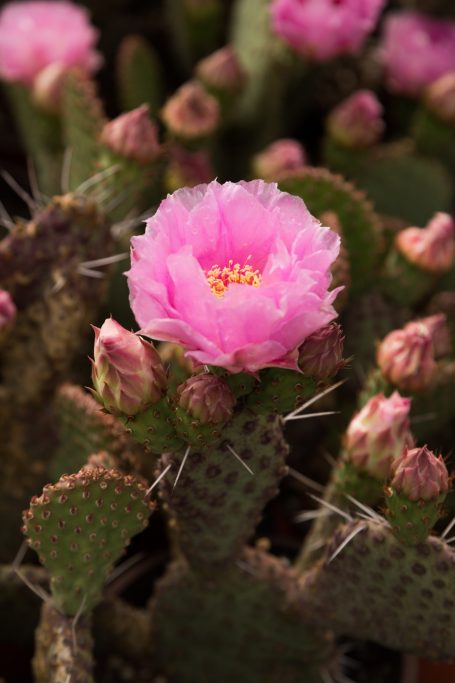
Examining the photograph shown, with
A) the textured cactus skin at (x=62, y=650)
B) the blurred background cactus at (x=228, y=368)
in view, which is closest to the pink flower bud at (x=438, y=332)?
the blurred background cactus at (x=228, y=368)

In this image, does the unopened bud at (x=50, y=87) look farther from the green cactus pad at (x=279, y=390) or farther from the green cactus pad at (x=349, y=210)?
the green cactus pad at (x=279, y=390)

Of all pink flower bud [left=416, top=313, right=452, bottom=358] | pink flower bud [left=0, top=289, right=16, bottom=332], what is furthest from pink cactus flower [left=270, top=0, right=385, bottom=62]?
pink flower bud [left=0, top=289, right=16, bottom=332]

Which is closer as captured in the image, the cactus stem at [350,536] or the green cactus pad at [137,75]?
the cactus stem at [350,536]

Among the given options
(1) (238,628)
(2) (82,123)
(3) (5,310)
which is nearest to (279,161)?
(2) (82,123)

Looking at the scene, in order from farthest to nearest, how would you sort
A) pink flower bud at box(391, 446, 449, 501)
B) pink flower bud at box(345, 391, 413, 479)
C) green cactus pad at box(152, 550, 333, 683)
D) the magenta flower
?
1. green cactus pad at box(152, 550, 333, 683)
2. pink flower bud at box(345, 391, 413, 479)
3. pink flower bud at box(391, 446, 449, 501)
4. the magenta flower

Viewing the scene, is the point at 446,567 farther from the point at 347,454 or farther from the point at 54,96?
the point at 54,96

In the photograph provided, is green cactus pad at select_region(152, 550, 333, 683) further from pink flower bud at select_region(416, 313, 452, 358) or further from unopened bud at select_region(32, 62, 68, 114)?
unopened bud at select_region(32, 62, 68, 114)
